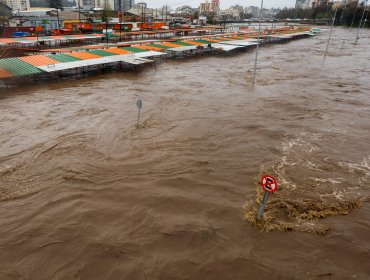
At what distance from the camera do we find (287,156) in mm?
12375

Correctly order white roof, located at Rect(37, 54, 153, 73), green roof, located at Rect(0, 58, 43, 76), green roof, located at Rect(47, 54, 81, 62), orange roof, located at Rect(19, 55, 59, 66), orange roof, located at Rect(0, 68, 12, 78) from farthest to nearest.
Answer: green roof, located at Rect(47, 54, 81, 62)
orange roof, located at Rect(19, 55, 59, 66)
white roof, located at Rect(37, 54, 153, 73)
green roof, located at Rect(0, 58, 43, 76)
orange roof, located at Rect(0, 68, 12, 78)

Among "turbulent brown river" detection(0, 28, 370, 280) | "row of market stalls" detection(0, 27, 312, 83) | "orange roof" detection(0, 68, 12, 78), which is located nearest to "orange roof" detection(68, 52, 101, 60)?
"row of market stalls" detection(0, 27, 312, 83)

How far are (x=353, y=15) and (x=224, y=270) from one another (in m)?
148

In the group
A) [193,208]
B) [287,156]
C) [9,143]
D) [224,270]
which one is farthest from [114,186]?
[287,156]

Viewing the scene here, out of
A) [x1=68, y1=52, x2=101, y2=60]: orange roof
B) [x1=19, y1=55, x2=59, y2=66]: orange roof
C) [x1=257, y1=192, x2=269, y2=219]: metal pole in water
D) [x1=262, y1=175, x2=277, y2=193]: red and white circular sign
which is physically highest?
[x1=68, y1=52, x2=101, y2=60]: orange roof

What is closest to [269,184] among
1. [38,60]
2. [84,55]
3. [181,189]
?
[181,189]

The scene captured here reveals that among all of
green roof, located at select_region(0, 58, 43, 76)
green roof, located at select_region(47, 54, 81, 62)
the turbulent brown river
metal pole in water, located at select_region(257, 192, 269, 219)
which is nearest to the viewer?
the turbulent brown river

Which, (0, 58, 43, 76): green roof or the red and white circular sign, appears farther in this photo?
(0, 58, 43, 76): green roof

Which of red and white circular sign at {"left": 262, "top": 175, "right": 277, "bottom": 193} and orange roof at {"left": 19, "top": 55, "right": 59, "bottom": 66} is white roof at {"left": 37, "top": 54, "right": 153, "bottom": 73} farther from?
red and white circular sign at {"left": 262, "top": 175, "right": 277, "bottom": 193}

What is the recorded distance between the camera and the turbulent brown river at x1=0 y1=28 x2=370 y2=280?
6.77m

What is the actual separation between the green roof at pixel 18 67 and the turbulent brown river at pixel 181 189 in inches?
128

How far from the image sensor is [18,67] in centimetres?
2305

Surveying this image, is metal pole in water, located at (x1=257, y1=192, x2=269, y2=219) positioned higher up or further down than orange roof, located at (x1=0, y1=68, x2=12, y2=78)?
further down

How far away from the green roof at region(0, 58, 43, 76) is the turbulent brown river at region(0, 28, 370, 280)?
3.26 meters
